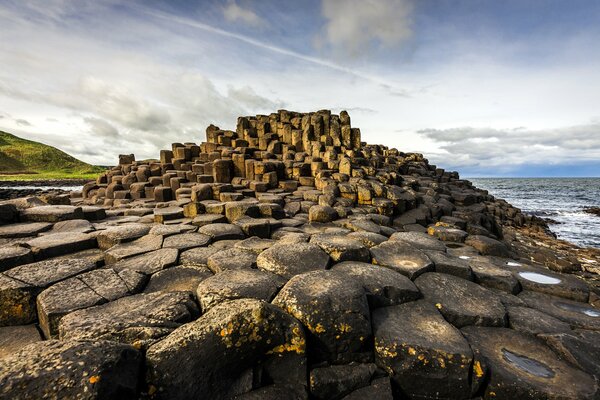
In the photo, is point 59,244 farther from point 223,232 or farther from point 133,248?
point 223,232

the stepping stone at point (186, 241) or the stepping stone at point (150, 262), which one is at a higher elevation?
the stepping stone at point (186, 241)

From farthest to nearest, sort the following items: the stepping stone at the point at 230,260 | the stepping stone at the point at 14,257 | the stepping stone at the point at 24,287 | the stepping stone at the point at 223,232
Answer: the stepping stone at the point at 223,232 → the stepping stone at the point at 230,260 → the stepping stone at the point at 14,257 → the stepping stone at the point at 24,287

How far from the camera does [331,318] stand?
108 inches

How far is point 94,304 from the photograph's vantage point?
306cm

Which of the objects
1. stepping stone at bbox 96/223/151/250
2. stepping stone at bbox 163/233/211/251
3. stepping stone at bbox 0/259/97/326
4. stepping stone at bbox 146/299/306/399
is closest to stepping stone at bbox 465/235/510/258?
stepping stone at bbox 146/299/306/399

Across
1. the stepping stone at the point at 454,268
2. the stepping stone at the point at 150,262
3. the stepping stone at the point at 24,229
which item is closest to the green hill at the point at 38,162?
the stepping stone at the point at 24,229

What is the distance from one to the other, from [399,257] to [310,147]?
10.5 m

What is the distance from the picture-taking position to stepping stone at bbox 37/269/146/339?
2836 mm

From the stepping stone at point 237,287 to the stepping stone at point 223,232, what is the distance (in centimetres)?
208

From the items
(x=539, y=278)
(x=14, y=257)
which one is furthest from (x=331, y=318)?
(x=14, y=257)

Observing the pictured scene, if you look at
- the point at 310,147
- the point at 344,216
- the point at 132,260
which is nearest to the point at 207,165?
the point at 310,147

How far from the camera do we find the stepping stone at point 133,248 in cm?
442

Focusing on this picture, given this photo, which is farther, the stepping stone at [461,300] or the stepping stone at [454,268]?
the stepping stone at [454,268]

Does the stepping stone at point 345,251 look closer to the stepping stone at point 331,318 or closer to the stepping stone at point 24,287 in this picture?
the stepping stone at point 331,318
